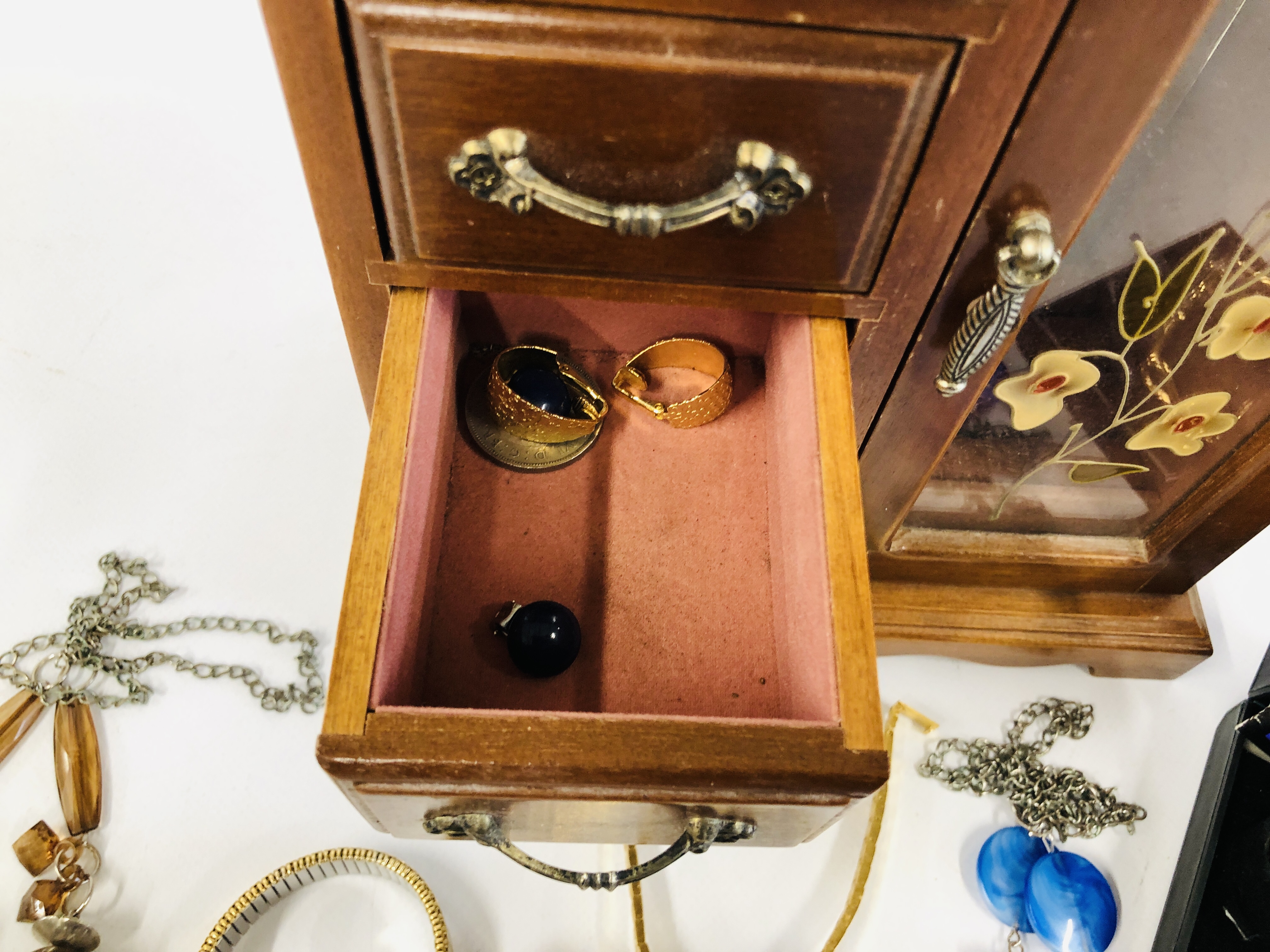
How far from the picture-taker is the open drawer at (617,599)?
1.47ft

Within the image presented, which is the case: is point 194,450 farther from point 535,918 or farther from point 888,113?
point 888,113

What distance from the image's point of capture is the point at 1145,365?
1.94ft

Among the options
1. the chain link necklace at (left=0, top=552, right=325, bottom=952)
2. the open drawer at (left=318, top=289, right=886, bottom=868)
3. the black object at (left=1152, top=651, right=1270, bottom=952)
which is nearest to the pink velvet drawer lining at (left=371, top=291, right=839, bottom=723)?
the open drawer at (left=318, top=289, right=886, bottom=868)

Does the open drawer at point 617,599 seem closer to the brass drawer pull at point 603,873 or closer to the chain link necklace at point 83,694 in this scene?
the brass drawer pull at point 603,873

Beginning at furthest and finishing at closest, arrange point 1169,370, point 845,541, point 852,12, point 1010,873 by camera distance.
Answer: point 1010,873, point 1169,370, point 845,541, point 852,12

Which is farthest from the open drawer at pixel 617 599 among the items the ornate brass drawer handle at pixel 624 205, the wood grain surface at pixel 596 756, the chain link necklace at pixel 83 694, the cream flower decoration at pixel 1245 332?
the chain link necklace at pixel 83 694

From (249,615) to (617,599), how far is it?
0.46 meters

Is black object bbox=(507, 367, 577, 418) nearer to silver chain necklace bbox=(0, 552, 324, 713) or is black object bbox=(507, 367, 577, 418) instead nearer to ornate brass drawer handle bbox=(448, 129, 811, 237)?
ornate brass drawer handle bbox=(448, 129, 811, 237)

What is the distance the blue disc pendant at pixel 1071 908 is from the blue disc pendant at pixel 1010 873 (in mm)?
19

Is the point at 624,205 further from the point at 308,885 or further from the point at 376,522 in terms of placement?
the point at 308,885

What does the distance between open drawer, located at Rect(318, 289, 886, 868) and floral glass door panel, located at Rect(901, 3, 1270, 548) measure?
0.15 m

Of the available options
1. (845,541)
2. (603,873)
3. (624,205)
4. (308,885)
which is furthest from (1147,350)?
(308,885)

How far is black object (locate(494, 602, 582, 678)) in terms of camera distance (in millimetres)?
591

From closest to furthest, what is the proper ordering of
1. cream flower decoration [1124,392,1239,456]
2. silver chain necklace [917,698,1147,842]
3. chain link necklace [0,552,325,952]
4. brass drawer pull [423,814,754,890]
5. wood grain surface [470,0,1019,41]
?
wood grain surface [470,0,1019,41], brass drawer pull [423,814,754,890], cream flower decoration [1124,392,1239,456], chain link necklace [0,552,325,952], silver chain necklace [917,698,1147,842]
